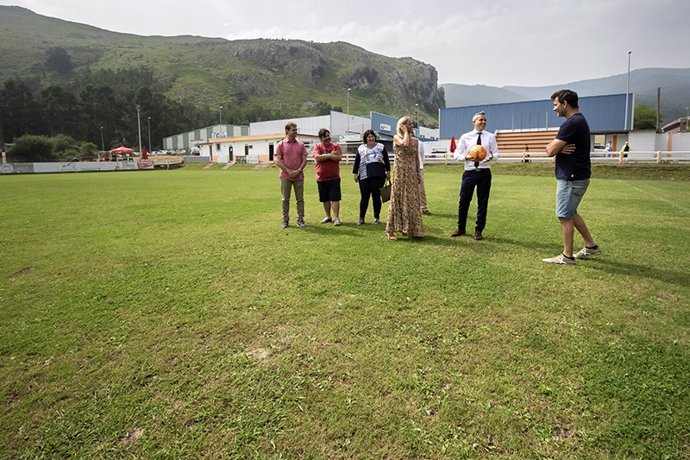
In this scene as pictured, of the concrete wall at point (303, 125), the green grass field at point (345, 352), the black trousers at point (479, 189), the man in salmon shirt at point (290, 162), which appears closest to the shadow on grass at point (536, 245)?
the green grass field at point (345, 352)

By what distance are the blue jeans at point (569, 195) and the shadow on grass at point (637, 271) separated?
78 centimetres

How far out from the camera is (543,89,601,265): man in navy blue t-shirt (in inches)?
193

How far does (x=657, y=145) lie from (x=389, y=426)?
50.2m

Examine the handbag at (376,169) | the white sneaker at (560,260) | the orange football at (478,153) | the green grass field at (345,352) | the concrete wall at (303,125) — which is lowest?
the green grass field at (345,352)

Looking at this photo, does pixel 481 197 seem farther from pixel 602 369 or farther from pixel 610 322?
pixel 602 369

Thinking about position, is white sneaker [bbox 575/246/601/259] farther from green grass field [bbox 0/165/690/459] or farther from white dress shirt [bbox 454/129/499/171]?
white dress shirt [bbox 454/129/499/171]

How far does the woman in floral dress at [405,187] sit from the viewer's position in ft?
20.9

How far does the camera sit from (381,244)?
624 cm

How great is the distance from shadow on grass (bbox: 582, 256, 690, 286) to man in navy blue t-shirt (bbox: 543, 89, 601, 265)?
0.38 meters

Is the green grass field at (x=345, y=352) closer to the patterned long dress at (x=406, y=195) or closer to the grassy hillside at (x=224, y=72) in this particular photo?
the patterned long dress at (x=406, y=195)

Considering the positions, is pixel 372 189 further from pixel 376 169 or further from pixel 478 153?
pixel 478 153

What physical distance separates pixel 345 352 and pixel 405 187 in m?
3.94

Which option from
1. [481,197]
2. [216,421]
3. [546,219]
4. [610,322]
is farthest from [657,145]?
[216,421]

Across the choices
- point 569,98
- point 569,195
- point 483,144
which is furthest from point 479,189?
point 569,98
